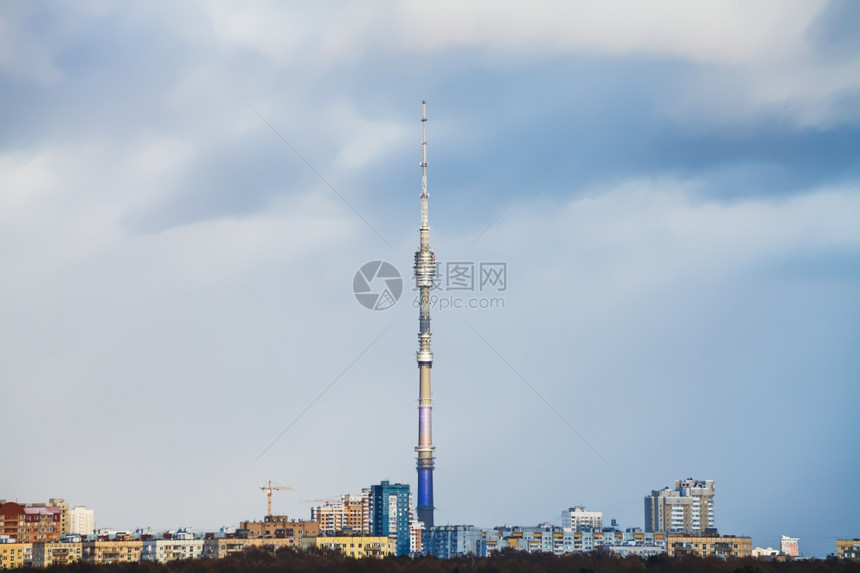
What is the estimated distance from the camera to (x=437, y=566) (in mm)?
120438

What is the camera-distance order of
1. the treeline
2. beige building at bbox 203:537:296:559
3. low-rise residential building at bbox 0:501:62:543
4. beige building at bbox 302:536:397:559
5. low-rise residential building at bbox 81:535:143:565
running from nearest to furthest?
the treeline < low-rise residential building at bbox 81:535:143:565 < beige building at bbox 203:537:296:559 < beige building at bbox 302:536:397:559 < low-rise residential building at bbox 0:501:62:543

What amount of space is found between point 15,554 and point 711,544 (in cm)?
8503

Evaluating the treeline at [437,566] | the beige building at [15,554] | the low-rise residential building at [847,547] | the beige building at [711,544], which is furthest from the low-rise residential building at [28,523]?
the low-rise residential building at [847,547]

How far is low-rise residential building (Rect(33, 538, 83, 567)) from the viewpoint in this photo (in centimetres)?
15112

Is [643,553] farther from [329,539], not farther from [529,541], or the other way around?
[329,539]

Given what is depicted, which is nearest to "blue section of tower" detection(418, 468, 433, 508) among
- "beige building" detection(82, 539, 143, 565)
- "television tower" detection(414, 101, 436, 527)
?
"television tower" detection(414, 101, 436, 527)

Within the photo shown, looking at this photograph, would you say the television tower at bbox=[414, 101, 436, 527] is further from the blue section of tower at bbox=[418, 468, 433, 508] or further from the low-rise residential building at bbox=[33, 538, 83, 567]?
the low-rise residential building at bbox=[33, 538, 83, 567]

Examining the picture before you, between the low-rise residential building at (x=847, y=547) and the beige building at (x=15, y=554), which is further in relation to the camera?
the beige building at (x=15, y=554)

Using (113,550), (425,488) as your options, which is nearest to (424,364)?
(425,488)

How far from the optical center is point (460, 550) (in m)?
192

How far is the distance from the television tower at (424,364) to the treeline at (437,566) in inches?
2145

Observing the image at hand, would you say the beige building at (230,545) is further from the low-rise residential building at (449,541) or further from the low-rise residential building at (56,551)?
the low-rise residential building at (449,541)

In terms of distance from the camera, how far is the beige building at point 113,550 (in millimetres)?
150538

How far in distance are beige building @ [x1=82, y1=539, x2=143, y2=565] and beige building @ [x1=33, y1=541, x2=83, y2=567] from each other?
0.95 metres
